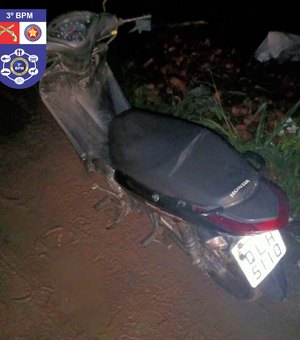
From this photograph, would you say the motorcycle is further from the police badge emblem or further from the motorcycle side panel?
the police badge emblem

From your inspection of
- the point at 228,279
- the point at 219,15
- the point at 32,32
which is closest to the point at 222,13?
the point at 219,15

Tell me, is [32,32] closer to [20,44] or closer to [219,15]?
[20,44]

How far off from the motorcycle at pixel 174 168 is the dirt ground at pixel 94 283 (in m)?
0.20

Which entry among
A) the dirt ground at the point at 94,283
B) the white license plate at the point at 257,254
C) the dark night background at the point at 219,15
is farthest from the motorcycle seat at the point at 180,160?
the dark night background at the point at 219,15

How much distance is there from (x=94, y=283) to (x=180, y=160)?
1258 millimetres

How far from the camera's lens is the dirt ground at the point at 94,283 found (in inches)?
114

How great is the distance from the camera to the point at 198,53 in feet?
15.7

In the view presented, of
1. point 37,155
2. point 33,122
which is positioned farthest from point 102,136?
point 33,122

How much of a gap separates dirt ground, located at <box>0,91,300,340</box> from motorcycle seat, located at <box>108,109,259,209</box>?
992 millimetres

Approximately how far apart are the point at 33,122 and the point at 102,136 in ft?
4.83

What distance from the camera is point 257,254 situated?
2434 millimetres

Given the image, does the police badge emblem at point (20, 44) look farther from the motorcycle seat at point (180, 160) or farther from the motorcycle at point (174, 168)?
the motorcycle seat at point (180, 160)

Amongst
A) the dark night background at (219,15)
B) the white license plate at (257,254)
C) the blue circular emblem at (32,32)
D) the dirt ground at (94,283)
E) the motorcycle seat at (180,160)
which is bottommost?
the dirt ground at (94,283)

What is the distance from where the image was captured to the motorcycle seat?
221 cm
